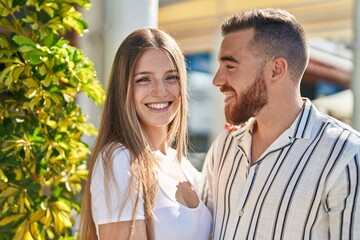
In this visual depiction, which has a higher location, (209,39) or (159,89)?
(159,89)

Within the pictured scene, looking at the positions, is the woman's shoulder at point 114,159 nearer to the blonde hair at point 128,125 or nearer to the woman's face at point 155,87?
the blonde hair at point 128,125

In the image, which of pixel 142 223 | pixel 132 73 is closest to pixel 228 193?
pixel 142 223

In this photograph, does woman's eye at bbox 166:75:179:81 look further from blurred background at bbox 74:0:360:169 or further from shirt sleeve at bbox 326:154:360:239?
shirt sleeve at bbox 326:154:360:239

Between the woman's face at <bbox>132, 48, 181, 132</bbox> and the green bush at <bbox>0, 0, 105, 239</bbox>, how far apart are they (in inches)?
11.8

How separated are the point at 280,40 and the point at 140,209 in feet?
2.65

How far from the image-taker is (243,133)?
2.35m

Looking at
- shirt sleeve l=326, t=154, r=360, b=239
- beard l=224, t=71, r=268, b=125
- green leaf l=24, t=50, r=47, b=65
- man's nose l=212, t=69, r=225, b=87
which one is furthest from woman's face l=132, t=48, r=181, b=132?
shirt sleeve l=326, t=154, r=360, b=239

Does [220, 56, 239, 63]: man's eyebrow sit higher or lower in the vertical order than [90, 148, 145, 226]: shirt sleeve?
higher

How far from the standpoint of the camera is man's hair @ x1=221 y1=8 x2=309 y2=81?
221cm

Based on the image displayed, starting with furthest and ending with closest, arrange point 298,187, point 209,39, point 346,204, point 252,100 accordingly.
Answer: point 209,39 < point 252,100 < point 298,187 < point 346,204

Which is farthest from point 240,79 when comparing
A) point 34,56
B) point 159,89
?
point 34,56

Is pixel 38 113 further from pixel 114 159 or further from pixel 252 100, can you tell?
pixel 252 100

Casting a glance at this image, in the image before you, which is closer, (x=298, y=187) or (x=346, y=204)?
(x=346, y=204)

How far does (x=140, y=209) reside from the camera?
202cm
